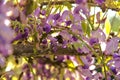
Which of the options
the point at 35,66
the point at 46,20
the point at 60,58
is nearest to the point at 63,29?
the point at 46,20

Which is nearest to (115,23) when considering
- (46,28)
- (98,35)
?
(98,35)

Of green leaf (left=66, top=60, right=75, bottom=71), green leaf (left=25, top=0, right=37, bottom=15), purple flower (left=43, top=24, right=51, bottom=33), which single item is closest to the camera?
green leaf (left=25, top=0, right=37, bottom=15)

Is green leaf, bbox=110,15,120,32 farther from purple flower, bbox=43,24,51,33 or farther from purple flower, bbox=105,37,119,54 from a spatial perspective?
purple flower, bbox=43,24,51,33

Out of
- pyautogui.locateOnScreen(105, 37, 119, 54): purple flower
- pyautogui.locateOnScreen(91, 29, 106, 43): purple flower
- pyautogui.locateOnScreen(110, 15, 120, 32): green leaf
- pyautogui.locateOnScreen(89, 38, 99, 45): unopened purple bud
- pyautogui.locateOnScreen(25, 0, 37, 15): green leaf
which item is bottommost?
pyautogui.locateOnScreen(105, 37, 119, 54): purple flower

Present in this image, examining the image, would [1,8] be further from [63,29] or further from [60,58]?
[60,58]

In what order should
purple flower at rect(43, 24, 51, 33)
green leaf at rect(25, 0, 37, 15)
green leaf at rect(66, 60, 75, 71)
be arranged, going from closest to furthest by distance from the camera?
green leaf at rect(25, 0, 37, 15) → purple flower at rect(43, 24, 51, 33) → green leaf at rect(66, 60, 75, 71)

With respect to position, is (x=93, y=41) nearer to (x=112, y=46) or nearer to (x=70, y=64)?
(x=112, y=46)

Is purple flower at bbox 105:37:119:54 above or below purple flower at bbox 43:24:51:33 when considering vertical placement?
below

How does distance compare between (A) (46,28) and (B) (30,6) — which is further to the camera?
(A) (46,28)

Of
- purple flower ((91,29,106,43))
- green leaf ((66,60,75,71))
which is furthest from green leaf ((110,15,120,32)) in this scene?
green leaf ((66,60,75,71))

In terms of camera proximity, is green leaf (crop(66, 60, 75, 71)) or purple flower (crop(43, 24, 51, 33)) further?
green leaf (crop(66, 60, 75, 71))

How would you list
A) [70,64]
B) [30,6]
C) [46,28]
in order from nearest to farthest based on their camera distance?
[30,6] < [46,28] < [70,64]

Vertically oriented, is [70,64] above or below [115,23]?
below
